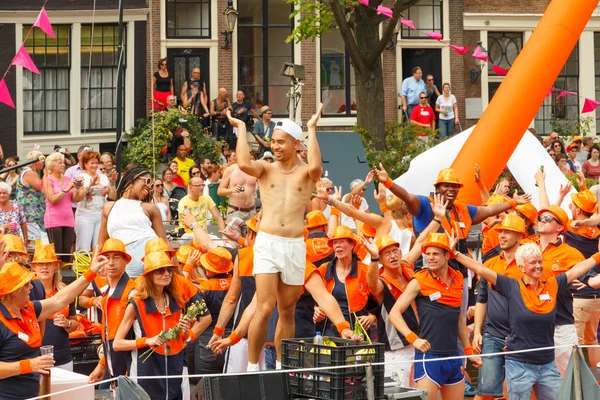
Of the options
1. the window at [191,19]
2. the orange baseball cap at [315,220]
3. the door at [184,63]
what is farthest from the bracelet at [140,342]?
the window at [191,19]

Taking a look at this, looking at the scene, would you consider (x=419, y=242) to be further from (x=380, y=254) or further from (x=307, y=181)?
(x=307, y=181)

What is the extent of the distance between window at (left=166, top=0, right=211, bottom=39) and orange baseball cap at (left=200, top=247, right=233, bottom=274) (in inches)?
659

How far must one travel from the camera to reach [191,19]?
2712 cm

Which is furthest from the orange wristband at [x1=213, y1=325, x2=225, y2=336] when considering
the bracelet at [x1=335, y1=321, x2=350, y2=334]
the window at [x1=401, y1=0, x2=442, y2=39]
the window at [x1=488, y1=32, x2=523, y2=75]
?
the window at [x1=488, y1=32, x2=523, y2=75]

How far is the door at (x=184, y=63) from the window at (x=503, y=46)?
301 inches

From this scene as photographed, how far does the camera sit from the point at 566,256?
10.9 m

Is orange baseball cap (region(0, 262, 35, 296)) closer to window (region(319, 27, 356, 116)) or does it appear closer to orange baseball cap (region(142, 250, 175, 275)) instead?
orange baseball cap (region(142, 250, 175, 275))

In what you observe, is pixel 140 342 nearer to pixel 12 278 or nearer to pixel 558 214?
pixel 12 278

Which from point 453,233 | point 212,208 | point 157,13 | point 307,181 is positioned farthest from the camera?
point 157,13

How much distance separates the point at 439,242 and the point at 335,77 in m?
19.2

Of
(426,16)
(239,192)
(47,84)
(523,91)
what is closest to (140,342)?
(239,192)

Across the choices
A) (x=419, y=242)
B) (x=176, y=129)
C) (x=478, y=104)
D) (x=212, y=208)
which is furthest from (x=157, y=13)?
(x=419, y=242)

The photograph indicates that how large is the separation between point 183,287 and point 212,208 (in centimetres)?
585

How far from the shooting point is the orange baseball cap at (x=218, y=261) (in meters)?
10.8
